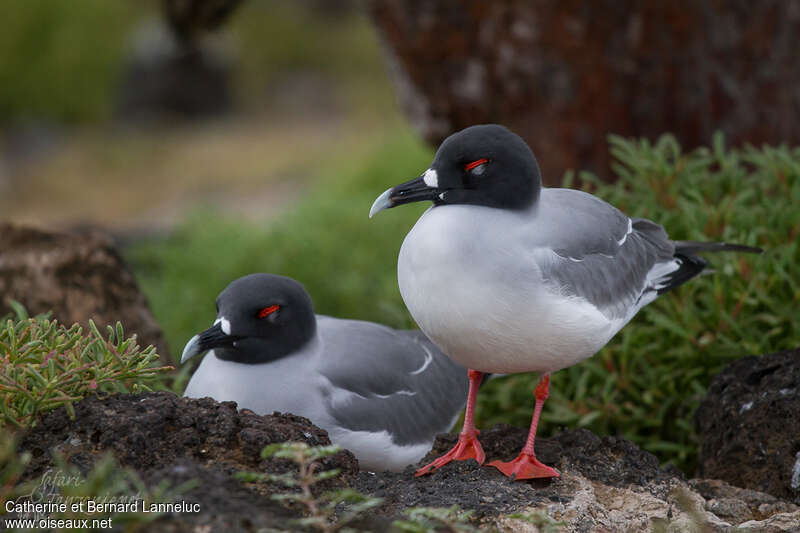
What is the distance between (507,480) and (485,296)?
541mm

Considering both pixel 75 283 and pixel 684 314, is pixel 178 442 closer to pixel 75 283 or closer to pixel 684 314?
pixel 75 283

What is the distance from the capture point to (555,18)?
16.6ft

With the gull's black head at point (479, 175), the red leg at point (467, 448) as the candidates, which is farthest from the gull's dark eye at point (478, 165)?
the red leg at point (467, 448)

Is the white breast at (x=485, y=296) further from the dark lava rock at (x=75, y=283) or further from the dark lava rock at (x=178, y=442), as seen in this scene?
the dark lava rock at (x=75, y=283)

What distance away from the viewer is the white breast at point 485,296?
103 inches

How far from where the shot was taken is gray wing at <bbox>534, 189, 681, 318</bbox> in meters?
2.81

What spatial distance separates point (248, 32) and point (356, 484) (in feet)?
64.0

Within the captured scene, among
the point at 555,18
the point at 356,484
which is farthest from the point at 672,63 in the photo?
the point at 356,484

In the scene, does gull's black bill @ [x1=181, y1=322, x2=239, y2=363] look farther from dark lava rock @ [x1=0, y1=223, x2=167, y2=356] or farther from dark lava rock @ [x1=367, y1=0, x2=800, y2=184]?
dark lava rock @ [x1=367, y1=0, x2=800, y2=184]

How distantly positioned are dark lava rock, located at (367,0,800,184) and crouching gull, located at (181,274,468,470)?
2217 mm

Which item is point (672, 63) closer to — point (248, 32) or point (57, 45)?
point (57, 45)

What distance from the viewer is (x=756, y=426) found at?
120 inches

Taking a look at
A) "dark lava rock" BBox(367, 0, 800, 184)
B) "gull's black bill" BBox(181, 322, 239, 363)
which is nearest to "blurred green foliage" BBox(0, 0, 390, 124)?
"dark lava rock" BBox(367, 0, 800, 184)

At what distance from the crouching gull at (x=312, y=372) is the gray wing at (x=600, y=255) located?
0.95 m
